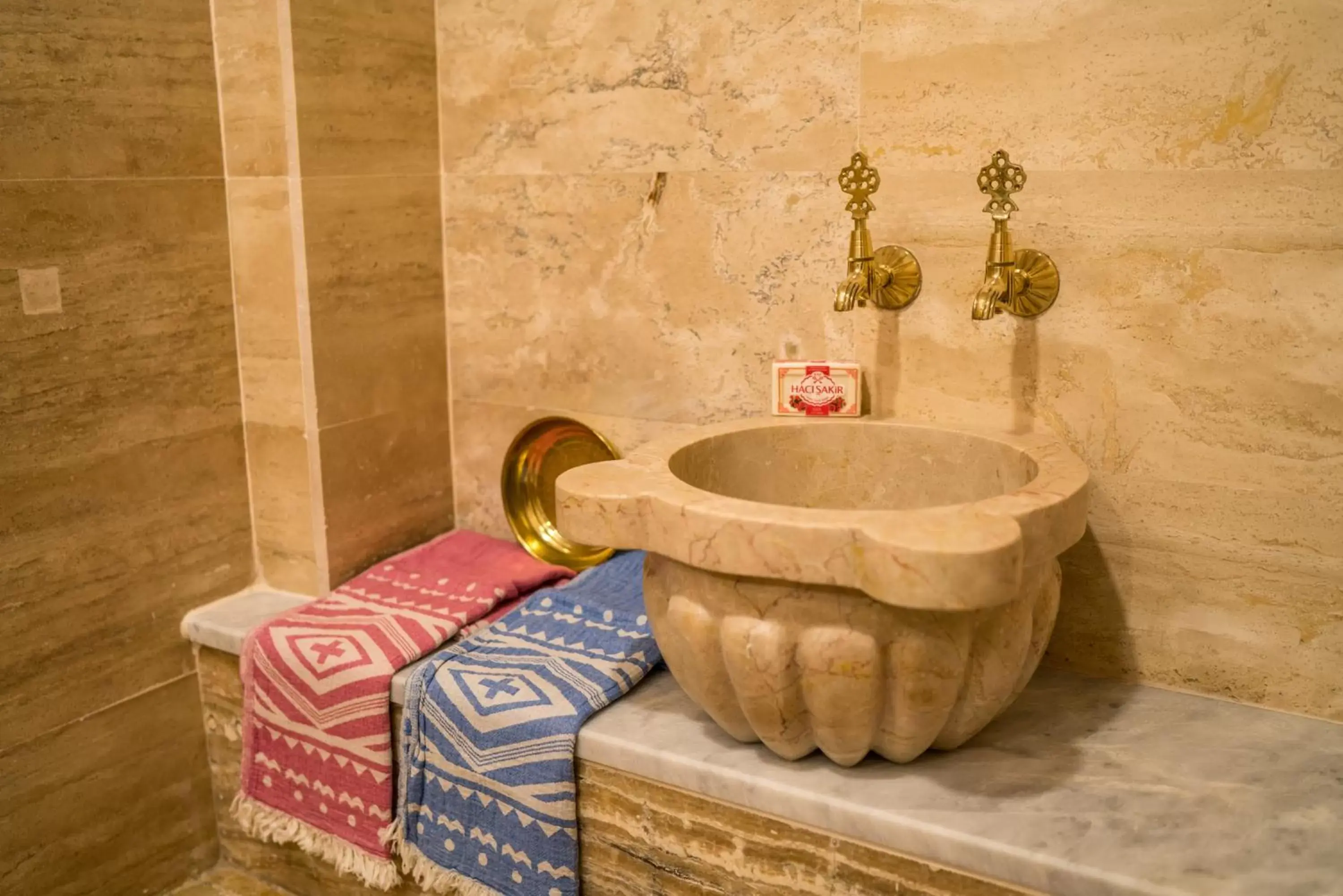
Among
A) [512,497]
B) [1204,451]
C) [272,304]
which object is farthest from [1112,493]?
[272,304]

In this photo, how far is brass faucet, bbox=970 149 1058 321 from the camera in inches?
50.1

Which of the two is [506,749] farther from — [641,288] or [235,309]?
[235,309]

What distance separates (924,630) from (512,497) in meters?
0.89

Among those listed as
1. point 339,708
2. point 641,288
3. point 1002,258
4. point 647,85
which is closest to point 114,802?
point 339,708

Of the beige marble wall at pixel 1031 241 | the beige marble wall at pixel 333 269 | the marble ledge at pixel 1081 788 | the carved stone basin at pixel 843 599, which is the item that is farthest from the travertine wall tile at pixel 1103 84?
the beige marble wall at pixel 333 269

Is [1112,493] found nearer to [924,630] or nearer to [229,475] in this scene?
[924,630]

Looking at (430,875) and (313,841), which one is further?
(313,841)

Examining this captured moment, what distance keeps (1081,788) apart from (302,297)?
47.7 inches

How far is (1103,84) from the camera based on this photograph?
1.31m

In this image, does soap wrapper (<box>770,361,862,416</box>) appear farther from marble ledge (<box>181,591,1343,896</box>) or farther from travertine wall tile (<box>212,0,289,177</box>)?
travertine wall tile (<box>212,0,289,177</box>)

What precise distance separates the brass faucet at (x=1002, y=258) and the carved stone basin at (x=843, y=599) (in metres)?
0.19

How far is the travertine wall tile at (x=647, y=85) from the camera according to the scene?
1.49m

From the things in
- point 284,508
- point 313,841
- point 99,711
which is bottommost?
point 313,841

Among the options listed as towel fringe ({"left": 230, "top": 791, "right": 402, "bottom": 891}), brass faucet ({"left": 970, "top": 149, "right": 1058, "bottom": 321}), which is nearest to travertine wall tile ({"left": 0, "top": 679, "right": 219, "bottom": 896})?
towel fringe ({"left": 230, "top": 791, "right": 402, "bottom": 891})
